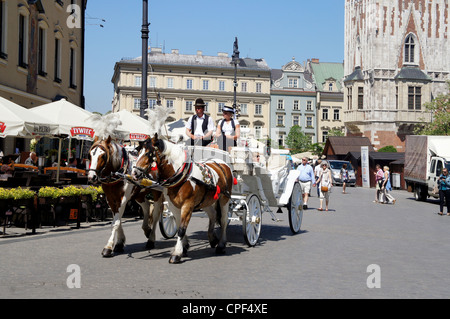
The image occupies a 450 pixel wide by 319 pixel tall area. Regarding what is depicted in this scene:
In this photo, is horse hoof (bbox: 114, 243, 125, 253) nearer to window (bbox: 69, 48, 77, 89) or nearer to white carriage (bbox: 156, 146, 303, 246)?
white carriage (bbox: 156, 146, 303, 246)

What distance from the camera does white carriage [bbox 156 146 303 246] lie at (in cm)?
1030

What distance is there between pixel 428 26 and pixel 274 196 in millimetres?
57273

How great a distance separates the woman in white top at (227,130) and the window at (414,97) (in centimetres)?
5600

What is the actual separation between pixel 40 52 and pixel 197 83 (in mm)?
72880

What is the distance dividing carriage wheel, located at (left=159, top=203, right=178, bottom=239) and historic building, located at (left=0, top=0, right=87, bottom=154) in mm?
12162

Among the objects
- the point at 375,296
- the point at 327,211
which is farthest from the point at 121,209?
the point at 327,211

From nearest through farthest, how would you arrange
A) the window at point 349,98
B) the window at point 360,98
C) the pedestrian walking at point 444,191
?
the pedestrian walking at point 444,191 < the window at point 360,98 < the window at point 349,98

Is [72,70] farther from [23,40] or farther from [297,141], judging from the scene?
[297,141]

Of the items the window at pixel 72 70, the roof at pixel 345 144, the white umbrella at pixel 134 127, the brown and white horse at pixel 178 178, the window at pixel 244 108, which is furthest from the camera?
the window at pixel 244 108

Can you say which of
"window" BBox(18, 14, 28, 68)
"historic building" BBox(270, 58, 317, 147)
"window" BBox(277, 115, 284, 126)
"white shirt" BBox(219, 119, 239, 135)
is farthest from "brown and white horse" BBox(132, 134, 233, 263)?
"window" BBox(277, 115, 284, 126)

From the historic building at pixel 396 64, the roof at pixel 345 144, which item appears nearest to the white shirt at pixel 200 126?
the roof at pixel 345 144

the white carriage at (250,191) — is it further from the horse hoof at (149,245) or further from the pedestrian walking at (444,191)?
the pedestrian walking at (444,191)

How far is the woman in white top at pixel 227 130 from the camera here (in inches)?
421

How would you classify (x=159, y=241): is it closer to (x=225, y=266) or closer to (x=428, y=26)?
(x=225, y=266)
